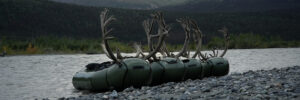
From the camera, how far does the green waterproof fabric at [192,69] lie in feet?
49.3

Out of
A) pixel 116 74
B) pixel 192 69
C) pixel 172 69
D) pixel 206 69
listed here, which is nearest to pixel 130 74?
pixel 116 74

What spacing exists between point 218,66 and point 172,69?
154 inches

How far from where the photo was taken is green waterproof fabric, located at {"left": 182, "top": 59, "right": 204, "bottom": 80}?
15.0m

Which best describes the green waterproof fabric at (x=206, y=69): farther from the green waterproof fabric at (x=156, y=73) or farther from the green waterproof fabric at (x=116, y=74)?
the green waterproof fabric at (x=116, y=74)

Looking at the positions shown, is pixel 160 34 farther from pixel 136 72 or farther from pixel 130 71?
pixel 130 71

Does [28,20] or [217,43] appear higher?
[28,20]

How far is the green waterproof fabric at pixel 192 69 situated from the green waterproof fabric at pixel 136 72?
2.54m

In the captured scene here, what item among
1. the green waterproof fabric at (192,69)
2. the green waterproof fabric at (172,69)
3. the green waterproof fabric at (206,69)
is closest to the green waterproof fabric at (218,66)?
the green waterproof fabric at (206,69)

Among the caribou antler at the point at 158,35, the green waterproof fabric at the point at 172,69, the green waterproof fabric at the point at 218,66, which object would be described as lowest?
the green waterproof fabric at the point at 218,66

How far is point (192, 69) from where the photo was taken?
15.3 meters

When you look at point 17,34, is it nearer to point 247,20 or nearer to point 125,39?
point 125,39

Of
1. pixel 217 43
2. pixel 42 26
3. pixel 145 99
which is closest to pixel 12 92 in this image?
pixel 145 99

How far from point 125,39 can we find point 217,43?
23968 mm

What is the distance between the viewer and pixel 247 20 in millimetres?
133750
